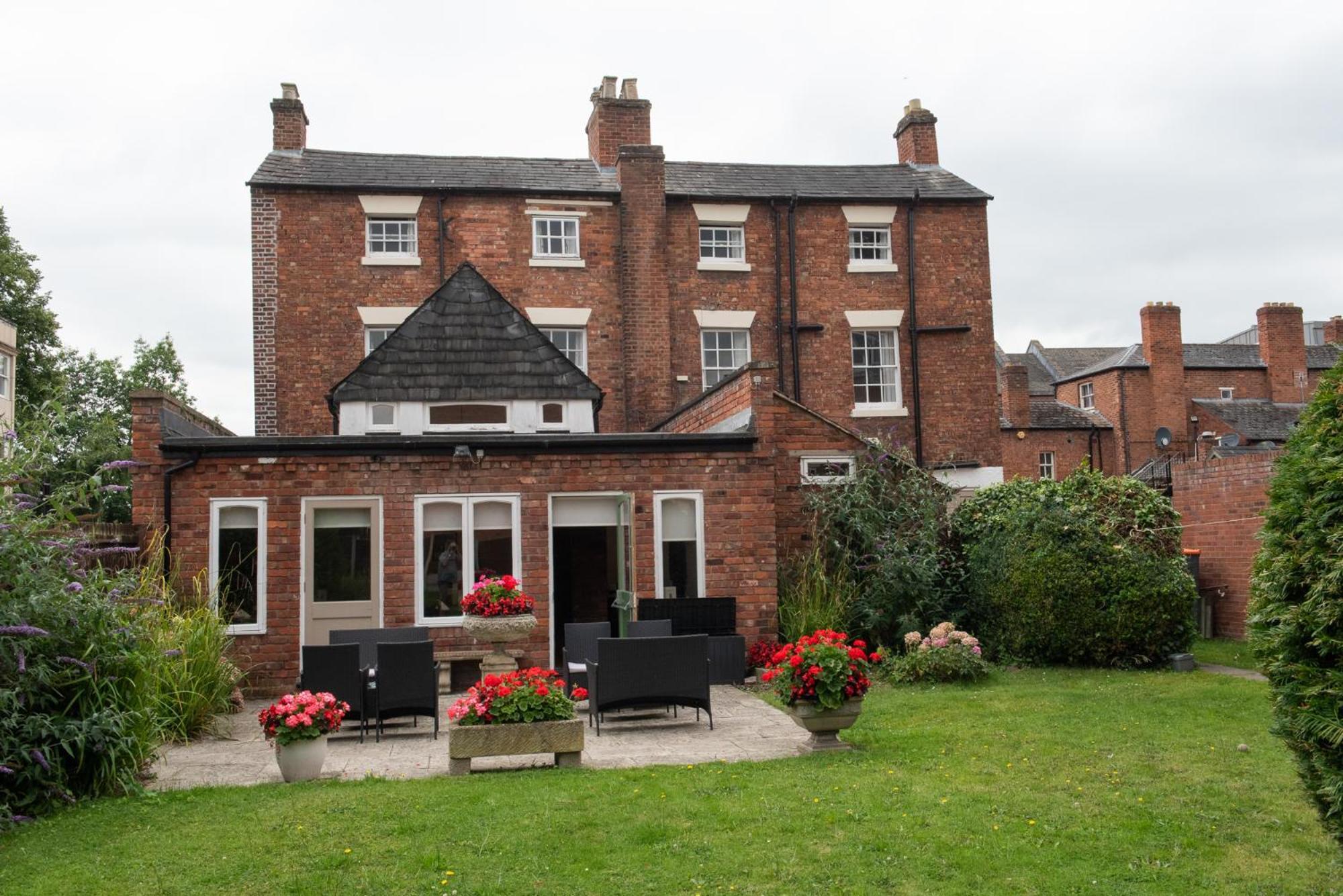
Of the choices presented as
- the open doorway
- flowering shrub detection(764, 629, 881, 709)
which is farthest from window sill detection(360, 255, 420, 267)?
flowering shrub detection(764, 629, 881, 709)

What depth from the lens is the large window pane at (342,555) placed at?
1421cm

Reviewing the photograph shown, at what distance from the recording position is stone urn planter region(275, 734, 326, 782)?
28.2ft

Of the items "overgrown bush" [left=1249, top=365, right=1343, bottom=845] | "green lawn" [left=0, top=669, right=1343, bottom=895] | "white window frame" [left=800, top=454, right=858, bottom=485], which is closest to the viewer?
"overgrown bush" [left=1249, top=365, right=1343, bottom=845]

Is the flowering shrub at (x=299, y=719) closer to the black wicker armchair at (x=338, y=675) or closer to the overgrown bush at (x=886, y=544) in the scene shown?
the black wicker armchair at (x=338, y=675)

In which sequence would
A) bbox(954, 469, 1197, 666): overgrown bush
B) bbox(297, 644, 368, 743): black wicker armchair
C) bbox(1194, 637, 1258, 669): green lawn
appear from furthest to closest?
bbox(1194, 637, 1258, 669): green lawn → bbox(954, 469, 1197, 666): overgrown bush → bbox(297, 644, 368, 743): black wicker armchair

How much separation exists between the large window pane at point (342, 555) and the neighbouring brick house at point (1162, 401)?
1131 inches

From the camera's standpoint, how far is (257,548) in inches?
551

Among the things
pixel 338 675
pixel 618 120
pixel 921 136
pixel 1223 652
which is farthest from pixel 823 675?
pixel 921 136

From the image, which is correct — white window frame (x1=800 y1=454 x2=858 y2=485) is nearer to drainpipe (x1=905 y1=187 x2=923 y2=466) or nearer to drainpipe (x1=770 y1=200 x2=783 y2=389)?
drainpipe (x1=770 y1=200 x2=783 y2=389)

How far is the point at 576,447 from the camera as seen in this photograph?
14789 mm

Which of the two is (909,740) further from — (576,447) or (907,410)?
(907,410)

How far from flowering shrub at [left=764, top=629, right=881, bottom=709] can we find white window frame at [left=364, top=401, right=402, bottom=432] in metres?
9.59

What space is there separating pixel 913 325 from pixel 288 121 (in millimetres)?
13825

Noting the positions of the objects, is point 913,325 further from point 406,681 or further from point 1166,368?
point 1166,368
